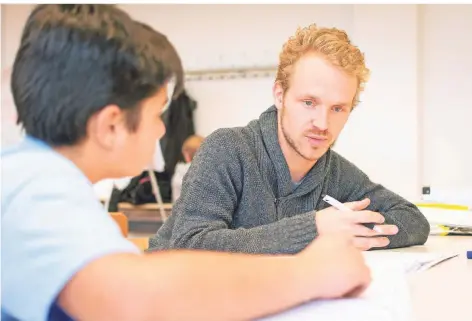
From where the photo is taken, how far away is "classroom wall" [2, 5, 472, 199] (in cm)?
77

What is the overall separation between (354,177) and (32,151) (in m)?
0.52

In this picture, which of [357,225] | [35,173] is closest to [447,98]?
[357,225]

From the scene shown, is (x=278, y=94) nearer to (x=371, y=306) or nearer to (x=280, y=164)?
(x=280, y=164)

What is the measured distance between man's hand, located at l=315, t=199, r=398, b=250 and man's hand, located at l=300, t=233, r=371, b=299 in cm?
18

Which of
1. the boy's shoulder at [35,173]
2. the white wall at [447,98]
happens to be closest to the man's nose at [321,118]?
the white wall at [447,98]

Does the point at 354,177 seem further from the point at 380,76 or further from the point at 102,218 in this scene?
the point at 102,218

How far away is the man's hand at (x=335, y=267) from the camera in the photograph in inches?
13.2

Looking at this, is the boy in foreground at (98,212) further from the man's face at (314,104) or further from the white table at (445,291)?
the man's face at (314,104)

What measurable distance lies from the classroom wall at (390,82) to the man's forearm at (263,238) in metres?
0.25

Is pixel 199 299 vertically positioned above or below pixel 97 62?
below

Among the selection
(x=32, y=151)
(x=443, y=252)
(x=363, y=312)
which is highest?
(x=32, y=151)

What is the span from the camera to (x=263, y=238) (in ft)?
1.84

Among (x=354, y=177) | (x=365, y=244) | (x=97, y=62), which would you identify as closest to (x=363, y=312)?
(x=97, y=62)

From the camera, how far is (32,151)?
32cm
